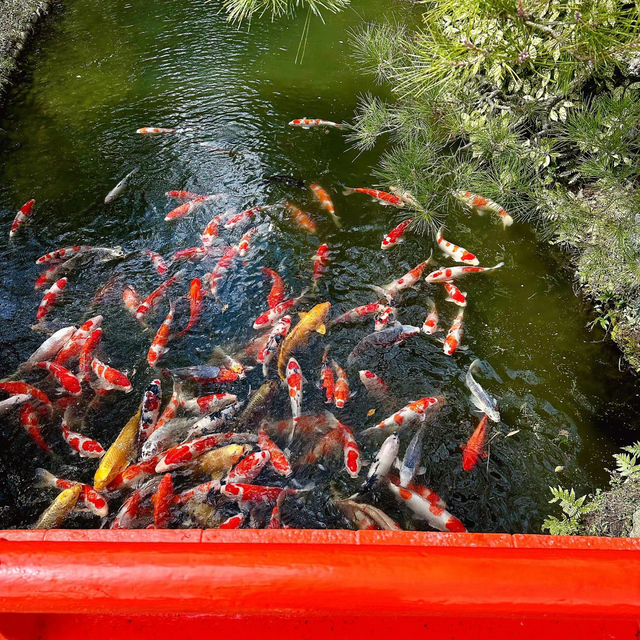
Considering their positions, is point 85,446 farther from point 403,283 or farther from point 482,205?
point 482,205

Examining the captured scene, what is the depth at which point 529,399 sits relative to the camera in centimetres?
436

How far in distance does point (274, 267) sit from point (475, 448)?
273 cm

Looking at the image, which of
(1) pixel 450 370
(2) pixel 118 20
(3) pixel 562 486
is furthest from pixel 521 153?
(2) pixel 118 20

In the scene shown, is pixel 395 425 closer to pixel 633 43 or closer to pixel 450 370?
pixel 450 370

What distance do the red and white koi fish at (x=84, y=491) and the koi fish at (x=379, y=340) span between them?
2.20 m

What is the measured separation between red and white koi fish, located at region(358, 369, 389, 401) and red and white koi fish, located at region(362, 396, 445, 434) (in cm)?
24

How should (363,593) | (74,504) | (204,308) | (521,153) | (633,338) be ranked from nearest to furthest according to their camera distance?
(363,593) → (74,504) → (633,338) → (204,308) → (521,153)

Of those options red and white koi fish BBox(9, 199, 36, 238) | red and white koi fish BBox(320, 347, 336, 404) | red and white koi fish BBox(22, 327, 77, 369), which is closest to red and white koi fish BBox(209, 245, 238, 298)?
red and white koi fish BBox(22, 327, 77, 369)

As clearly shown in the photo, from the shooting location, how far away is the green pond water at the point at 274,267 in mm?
3943

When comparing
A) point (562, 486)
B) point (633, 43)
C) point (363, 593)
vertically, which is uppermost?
point (633, 43)

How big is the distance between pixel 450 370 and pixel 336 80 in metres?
5.91

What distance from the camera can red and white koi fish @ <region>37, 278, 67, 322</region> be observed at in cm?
502

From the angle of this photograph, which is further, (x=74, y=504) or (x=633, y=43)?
(x=633, y=43)

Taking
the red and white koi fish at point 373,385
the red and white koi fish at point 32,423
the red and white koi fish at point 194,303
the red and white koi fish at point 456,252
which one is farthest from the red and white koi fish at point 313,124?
the red and white koi fish at point 32,423
